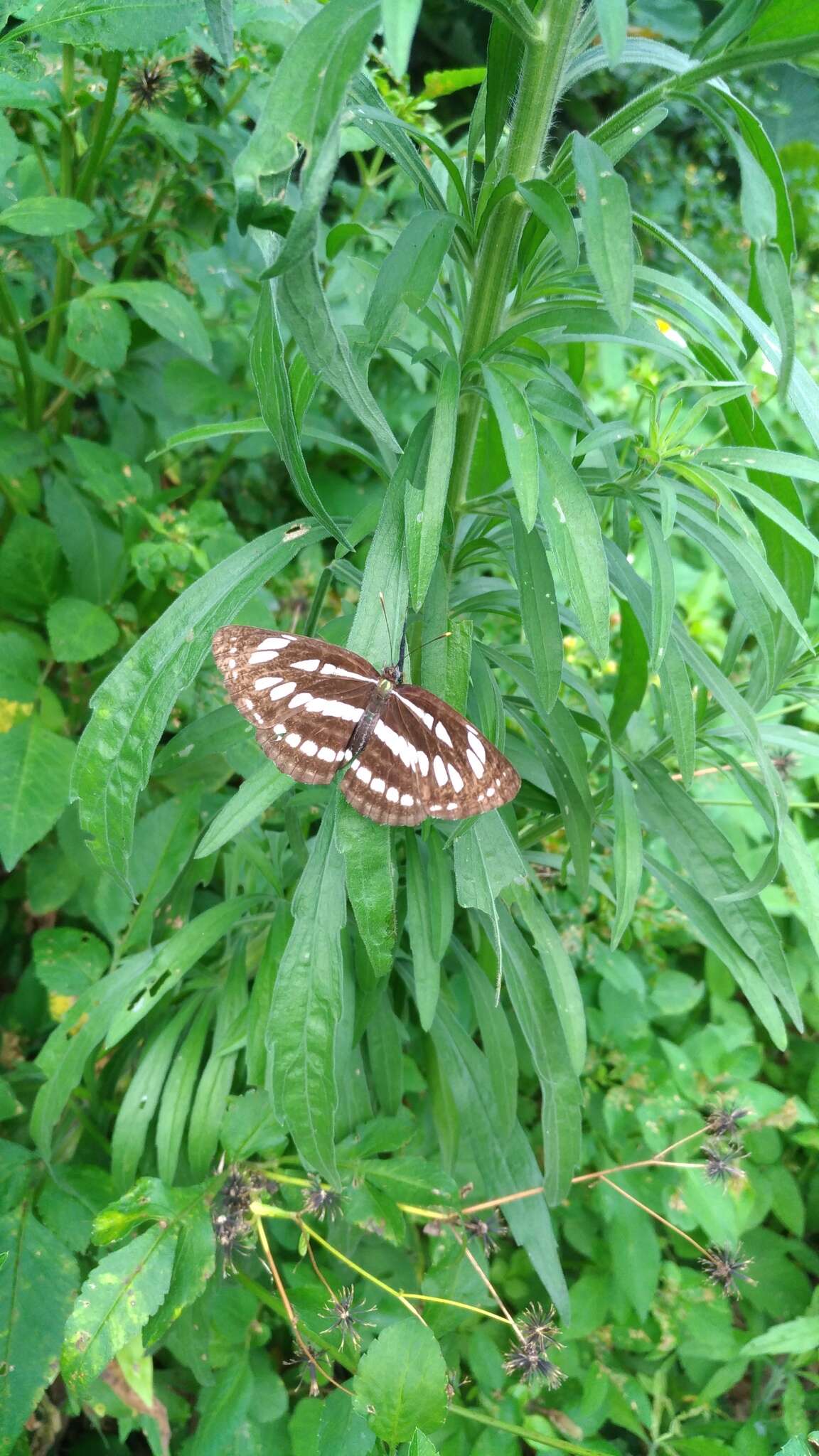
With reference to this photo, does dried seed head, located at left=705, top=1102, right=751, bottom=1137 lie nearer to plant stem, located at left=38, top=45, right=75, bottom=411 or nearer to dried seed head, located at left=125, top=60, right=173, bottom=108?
plant stem, located at left=38, top=45, right=75, bottom=411

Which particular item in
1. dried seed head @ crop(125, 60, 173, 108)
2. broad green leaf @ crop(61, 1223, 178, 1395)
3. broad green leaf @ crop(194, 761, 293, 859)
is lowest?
broad green leaf @ crop(61, 1223, 178, 1395)

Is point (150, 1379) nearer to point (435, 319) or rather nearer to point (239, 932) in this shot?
point (239, 932)

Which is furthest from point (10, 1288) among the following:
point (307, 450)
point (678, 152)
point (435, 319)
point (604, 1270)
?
point (678, 152)

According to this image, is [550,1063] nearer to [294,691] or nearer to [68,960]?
[294,691]

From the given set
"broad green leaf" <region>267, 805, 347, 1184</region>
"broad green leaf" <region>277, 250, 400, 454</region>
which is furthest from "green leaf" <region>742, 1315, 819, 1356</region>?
"broad green leaf" <region>277, 250, 400, 454</region>

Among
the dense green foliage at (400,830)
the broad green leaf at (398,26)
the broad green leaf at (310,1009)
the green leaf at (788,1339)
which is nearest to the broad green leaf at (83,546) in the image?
the dense green foliage at (400,830)

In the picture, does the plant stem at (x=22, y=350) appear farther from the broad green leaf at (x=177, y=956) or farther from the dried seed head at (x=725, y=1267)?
the dried seed head at (x=725, y=1267)
